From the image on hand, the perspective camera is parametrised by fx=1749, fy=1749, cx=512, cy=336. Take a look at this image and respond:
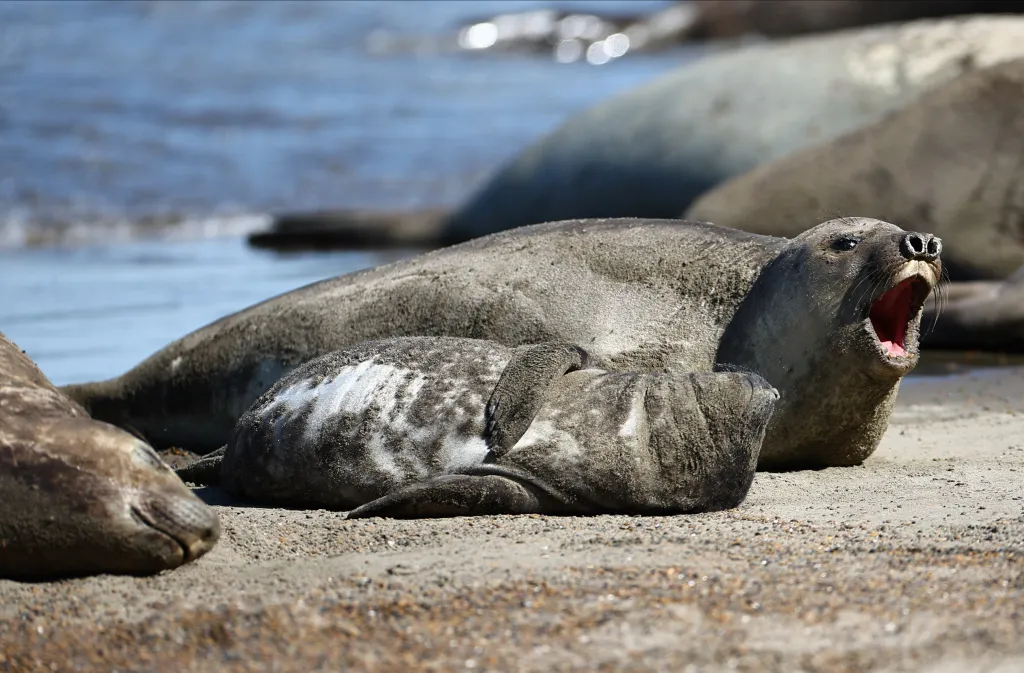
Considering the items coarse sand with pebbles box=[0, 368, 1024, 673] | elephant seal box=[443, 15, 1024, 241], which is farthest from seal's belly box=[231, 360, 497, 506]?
elephant seal box=[443, 15, 1024, 241]

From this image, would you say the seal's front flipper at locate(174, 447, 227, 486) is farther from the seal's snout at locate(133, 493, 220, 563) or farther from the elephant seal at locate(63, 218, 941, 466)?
the seal's snout at locate(133, 493, 220, 563)

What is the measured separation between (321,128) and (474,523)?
501 inches

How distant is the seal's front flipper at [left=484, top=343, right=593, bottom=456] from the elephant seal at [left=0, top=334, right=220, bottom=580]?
32.0 inches

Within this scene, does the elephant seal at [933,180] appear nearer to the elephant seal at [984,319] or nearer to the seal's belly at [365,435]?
the elephant seal at [984,319]

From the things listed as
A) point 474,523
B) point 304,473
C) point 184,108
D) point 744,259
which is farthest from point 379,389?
point 184,108

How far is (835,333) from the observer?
4.90 m

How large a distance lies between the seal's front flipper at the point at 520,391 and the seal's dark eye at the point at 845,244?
0.88 meters

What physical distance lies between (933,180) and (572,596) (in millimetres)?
5069

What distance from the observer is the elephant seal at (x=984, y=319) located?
7.12 m

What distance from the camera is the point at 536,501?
14.1 feet

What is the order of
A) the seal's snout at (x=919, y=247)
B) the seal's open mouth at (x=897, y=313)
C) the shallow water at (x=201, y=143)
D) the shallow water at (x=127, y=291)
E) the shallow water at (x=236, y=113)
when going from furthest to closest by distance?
the shallow water at (x=236, y=113) → the shallow water at (x=201, y=143) → the shallow water at (x=127, y=291) → the seal's open mouth at (x=897, y=313) → the seal's snout at (x=919, y=247)

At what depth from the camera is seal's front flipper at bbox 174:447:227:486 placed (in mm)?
4883

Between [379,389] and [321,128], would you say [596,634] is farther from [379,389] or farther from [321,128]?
A: [321,128]

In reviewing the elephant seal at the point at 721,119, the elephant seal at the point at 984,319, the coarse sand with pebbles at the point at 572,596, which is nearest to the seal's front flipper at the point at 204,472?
the coarse sand with pebbles at the point at 572,596
